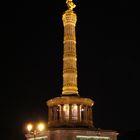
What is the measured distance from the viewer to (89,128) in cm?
3662

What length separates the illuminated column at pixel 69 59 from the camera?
39656 mm

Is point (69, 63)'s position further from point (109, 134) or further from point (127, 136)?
point (127, 136)

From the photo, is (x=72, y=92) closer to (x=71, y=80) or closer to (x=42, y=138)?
A: (x=71, y=80)

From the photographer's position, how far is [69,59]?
133 ft

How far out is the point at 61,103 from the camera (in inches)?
1496

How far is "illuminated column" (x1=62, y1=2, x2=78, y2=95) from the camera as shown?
39.7 m

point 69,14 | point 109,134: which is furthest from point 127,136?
point 69,14

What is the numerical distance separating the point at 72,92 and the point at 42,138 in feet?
20.2

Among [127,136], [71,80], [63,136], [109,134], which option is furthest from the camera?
[127,136]

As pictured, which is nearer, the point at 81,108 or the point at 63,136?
the point at 63,136

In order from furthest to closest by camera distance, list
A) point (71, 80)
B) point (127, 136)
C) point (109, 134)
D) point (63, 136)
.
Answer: point (127, 136) → point (71, 80) → point (109, 134) → point (63, 136)

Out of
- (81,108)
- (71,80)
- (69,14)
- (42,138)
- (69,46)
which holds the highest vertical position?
(69,14)

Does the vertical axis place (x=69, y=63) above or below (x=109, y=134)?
above

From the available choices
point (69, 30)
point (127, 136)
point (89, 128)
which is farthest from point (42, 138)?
point (127, 136)
